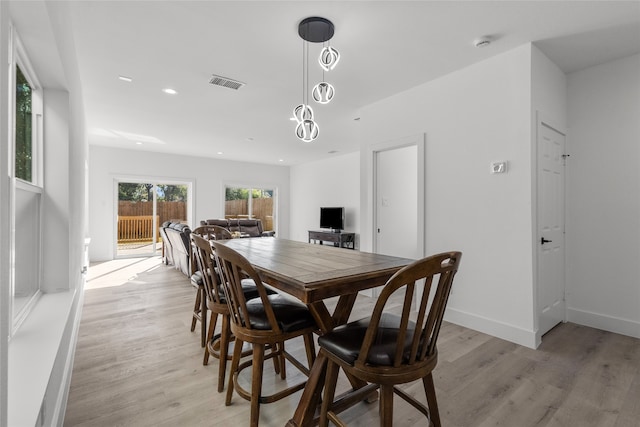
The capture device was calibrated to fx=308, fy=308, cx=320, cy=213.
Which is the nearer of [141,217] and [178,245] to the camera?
[178,245]

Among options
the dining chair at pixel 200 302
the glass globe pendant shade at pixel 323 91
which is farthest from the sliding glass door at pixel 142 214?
the glass globe pendant shade at pixel 323 91

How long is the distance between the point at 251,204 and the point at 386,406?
8.44 metres

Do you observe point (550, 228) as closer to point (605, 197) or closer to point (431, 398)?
point (605, 197)

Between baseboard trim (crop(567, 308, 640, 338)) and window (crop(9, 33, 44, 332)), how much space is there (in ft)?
14.7

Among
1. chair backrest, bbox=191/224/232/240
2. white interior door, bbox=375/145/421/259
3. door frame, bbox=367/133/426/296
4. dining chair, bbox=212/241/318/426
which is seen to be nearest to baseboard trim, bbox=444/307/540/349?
door frame, bbox=367/133/426/296

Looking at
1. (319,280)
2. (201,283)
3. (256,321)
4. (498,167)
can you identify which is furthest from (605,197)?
(201,283)

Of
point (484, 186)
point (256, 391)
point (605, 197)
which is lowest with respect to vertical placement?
point (256, 391)

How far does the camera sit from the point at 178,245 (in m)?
5.30

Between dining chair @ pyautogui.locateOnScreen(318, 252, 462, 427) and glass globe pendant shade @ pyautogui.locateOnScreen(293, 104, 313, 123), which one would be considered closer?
dining chair @ pyautogui.locateOnScreen(318, 252, 462, 427)

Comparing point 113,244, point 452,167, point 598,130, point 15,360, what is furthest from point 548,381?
point 113,244

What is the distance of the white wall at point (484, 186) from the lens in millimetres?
2721

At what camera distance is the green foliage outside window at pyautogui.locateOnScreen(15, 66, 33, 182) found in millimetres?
1560

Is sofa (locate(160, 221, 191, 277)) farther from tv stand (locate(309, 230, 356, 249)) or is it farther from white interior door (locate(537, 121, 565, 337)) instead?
white interior door (locate(537, 121, 565, 337))

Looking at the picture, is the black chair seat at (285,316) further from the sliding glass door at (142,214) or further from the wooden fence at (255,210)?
the wooden fence at (255,210)
